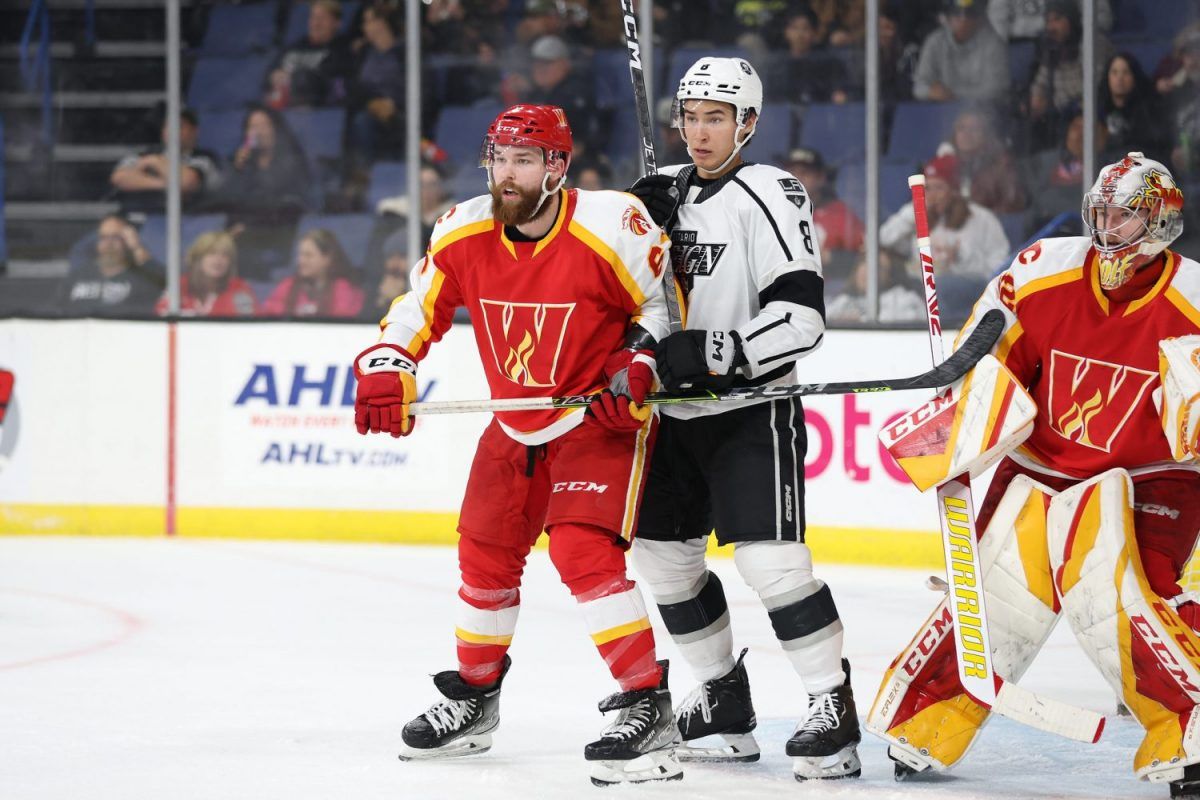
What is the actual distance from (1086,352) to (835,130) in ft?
11.4

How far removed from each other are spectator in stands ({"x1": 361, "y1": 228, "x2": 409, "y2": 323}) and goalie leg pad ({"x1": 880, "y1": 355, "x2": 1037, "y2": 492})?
11.9ft

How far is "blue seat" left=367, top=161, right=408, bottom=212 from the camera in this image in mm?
6840

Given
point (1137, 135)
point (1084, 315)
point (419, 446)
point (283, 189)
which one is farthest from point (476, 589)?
point (283, 189)

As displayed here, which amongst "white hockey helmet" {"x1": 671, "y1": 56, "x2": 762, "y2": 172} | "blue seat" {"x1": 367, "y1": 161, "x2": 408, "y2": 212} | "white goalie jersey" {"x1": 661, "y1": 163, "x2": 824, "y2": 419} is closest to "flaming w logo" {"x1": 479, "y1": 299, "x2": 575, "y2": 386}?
"white goalie jersey" {"x1": 661, "y1": 163, "x2": 824, "y2": 419}

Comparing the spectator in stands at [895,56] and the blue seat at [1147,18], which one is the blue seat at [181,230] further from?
the blue seat at [1147,18]

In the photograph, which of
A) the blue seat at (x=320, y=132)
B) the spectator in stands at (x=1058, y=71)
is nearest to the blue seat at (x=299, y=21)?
the blue seat at (x=320, y=132)

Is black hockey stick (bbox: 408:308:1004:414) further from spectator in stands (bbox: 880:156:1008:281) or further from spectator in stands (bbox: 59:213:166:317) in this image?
spectator in stands (bbox: 59:213:166:317)

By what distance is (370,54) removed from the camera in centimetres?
686

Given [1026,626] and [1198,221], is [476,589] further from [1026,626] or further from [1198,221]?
[1198,221]

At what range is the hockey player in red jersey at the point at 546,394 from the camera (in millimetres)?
3000

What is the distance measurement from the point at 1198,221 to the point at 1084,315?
9.87 feet

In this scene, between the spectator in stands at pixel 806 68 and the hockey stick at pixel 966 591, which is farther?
the spectator in stands at pixel 806 68

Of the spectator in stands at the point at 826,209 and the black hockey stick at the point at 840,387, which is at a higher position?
the spectator in stands at the point at 826,209

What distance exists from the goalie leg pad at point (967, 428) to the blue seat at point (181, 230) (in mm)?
4197
